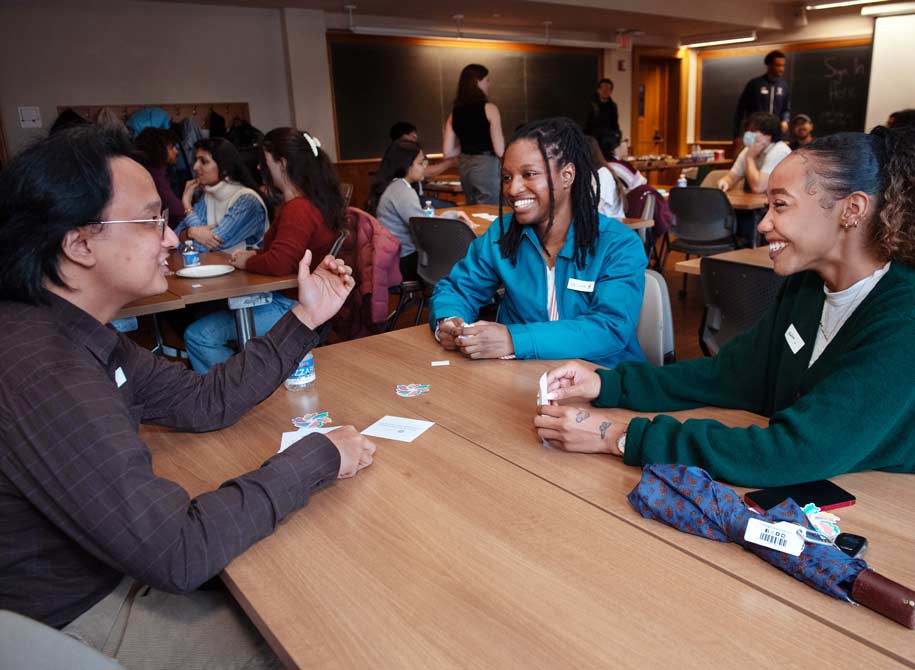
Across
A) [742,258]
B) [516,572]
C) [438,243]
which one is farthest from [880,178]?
[438,243]

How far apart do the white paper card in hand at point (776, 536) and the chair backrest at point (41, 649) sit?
87 cm

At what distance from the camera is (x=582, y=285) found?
2.16 meters

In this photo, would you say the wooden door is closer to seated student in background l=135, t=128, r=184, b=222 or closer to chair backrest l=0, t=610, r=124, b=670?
seated student in background l=135, t=128, r=184, b=222

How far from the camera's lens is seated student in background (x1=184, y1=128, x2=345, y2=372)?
10.8 feet

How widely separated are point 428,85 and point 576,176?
8.42 m

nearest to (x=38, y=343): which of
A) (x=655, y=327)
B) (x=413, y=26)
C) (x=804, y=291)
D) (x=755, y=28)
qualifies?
(x=804, y=291)

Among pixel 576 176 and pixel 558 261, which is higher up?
pixel 576 176

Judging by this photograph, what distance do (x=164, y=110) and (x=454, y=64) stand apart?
4300 millimetres

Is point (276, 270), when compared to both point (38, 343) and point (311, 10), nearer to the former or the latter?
point (38, 343)

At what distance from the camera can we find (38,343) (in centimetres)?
108

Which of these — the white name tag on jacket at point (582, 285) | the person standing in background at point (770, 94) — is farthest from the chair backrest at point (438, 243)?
the person standing in background at point (770, 94)

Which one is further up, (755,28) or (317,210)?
(755,28)

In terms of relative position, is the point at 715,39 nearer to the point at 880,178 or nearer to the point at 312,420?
the point at 880,178

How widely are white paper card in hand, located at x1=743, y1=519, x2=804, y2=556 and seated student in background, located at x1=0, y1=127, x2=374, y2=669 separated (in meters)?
0.70
